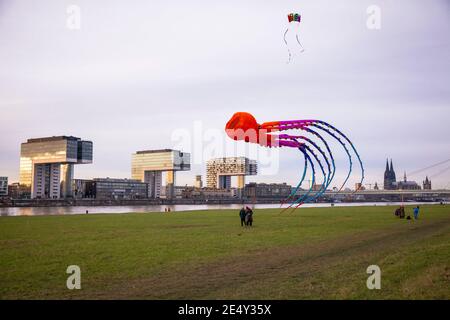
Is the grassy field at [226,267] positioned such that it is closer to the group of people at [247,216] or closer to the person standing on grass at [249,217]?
the group of people at [247,216]

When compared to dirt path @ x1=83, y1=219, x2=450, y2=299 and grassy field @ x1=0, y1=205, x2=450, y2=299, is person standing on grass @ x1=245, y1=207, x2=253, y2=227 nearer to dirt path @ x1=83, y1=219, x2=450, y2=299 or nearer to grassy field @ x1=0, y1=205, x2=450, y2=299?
grassy field @ x1=0, y1=205, x2=450, y2=299

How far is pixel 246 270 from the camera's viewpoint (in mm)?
13672

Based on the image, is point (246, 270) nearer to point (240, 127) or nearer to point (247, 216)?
point (240, 127)

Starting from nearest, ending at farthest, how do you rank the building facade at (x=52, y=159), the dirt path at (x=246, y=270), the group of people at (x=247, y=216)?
the dirt path at (x=246, y=270)
the group of people at (x=247, y=216)
the building facade at (x=52, y=159)

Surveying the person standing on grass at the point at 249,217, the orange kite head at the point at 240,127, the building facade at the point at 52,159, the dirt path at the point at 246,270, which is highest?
the building facade at the point at 52,159

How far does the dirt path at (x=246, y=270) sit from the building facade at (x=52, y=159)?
17568 centimetres

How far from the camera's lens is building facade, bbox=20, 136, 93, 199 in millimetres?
180500

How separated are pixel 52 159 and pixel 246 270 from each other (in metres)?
186

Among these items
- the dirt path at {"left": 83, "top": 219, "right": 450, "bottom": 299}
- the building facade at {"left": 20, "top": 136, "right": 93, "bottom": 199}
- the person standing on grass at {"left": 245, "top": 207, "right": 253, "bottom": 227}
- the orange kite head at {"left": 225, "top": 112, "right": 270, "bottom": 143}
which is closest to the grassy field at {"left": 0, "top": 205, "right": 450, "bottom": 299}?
the dirt path at {"left": 83, "top": 219, "right": 450, "bottom": 299}

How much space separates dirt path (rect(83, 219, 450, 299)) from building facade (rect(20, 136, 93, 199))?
176 m

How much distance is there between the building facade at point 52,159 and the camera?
7106 inches

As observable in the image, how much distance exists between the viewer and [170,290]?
11.0m

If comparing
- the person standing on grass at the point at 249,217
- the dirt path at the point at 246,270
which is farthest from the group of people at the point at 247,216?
the dirt path at the point at 246,270
